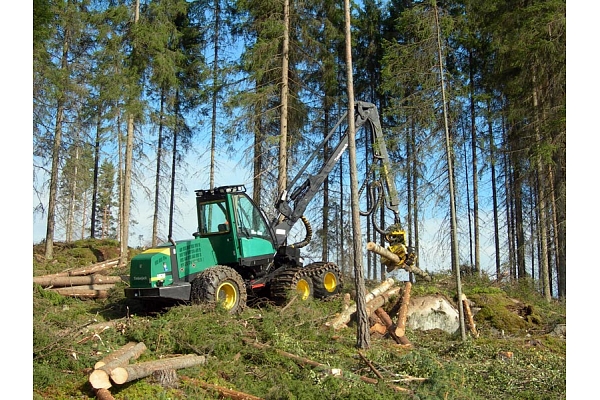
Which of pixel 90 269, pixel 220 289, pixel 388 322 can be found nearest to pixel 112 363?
pixel 220 289

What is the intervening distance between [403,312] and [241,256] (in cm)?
395

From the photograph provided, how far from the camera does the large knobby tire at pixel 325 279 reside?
13.2 m

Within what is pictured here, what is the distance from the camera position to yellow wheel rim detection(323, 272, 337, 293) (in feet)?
45.0

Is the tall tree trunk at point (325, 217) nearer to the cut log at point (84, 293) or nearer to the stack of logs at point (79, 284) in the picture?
the stack of logs at point (79, 284)

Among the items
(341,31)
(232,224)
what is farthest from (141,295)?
(341,31)

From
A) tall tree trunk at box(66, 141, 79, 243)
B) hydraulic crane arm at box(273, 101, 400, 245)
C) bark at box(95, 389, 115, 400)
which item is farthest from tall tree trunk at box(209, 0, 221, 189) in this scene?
bark at box(95, 389, 115, 400)

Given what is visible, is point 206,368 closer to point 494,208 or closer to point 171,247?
point 171,247

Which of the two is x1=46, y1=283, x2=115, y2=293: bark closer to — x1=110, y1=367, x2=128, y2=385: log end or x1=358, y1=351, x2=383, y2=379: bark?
x1=110, y1=367, x2=128, y2=385: log end

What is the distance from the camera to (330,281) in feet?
45.5

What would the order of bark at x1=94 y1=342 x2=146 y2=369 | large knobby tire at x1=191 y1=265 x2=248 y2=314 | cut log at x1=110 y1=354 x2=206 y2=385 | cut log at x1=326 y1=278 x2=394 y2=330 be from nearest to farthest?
1. cut log at x1=110 y1=354 x2=206 y2=385
2. bark at x1=94 y1=342 x2=146 y2=369
3. large knobby tire at x1=191 y1=265 x2=248 y2=314
4. cut log at x1=326 y1=278 x2=394 y2=330

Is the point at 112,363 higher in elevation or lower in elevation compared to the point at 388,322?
higher

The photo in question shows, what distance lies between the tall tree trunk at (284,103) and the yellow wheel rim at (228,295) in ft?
21.9

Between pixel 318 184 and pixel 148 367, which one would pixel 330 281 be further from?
pixel 148 367

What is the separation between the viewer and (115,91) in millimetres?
19328
